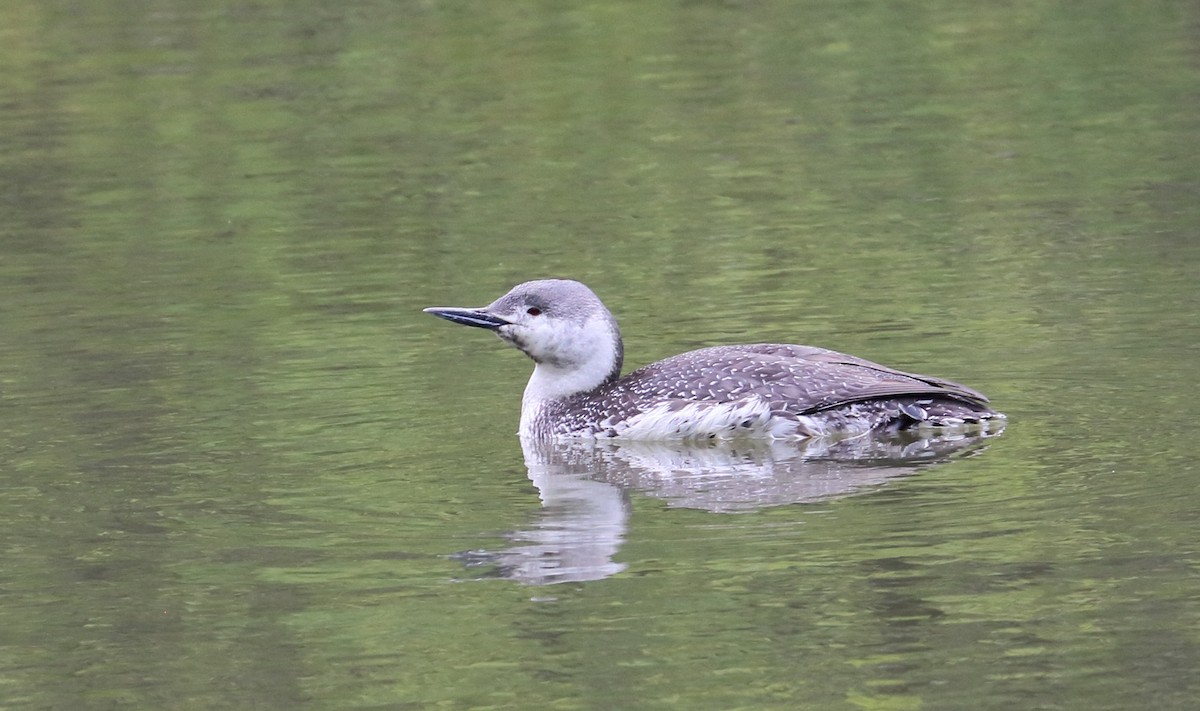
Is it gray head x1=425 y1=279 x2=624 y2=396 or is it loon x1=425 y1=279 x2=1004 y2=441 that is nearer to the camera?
loon x1=425 y1=279 x2=1004 y2=441

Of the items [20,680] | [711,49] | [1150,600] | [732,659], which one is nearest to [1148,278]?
[1150,600]

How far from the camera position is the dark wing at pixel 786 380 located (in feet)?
27.5

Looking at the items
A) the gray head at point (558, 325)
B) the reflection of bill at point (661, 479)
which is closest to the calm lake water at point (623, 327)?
the reflection of bill at point (661, 479)

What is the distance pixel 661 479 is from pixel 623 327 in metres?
2.78

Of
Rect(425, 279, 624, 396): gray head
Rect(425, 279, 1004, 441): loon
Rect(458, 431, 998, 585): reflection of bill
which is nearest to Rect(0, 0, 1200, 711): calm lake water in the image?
Rect(458, 431, 998, 585): reflection of bill

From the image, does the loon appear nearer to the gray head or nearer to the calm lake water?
the gray head

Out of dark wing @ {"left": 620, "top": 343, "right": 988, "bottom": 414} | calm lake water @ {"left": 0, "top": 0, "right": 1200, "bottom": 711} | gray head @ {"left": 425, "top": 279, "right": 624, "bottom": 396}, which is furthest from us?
gray head @ {"left": 425, "top": 279, "right": 624, "bottom": 396}

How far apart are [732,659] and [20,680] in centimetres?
200

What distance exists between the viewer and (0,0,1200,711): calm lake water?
6.24 m

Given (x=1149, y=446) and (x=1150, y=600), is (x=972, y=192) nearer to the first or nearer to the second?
(x=1149, y=446)

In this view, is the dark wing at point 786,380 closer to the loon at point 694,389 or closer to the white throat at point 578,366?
the loon at point 694,389

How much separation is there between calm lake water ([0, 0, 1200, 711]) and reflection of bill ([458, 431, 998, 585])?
0.03 meters

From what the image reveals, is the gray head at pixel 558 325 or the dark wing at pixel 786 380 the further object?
the gray head at pixel 558 325

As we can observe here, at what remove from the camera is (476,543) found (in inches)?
282
